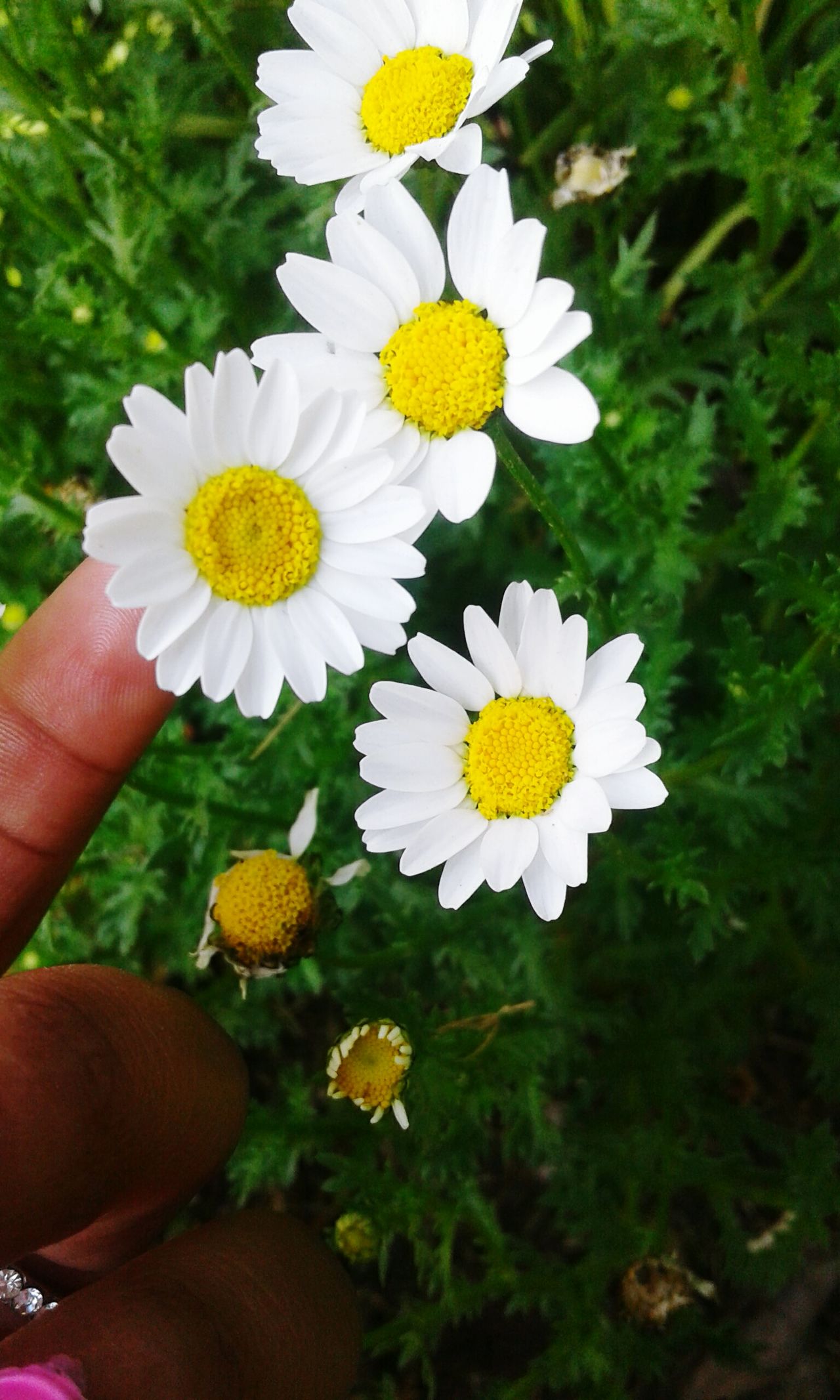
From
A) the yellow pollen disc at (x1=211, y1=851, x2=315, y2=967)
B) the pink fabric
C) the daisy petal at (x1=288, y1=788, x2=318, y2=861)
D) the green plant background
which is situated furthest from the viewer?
the green plant background

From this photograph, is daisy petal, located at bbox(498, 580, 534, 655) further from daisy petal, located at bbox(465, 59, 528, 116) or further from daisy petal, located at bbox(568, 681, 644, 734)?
daisy petal, located at bbox(465, 59, 528, 116)

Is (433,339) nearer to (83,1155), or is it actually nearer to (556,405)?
(556,405)

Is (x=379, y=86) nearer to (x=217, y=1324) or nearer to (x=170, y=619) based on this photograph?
(x=170, y=619)

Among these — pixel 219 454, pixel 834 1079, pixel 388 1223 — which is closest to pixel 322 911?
pixel 388 1223

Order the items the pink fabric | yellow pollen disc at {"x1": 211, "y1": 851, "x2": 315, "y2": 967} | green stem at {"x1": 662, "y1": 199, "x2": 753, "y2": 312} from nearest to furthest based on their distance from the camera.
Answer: the pink fabric → yellow pollen disc at {"x1": 211, "y1": 851, "x2": 315, "y2": 967} → green stem at {"x1": 662, "y1": 199, "x2": 753, "y2": 312}

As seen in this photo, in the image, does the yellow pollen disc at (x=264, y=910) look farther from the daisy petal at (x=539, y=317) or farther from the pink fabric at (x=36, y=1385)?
the daisy petal at (x=539, y=317)

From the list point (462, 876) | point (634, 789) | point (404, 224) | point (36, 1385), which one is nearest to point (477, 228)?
point (404, 224)

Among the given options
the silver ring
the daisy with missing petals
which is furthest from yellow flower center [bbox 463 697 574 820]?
the silver ring
